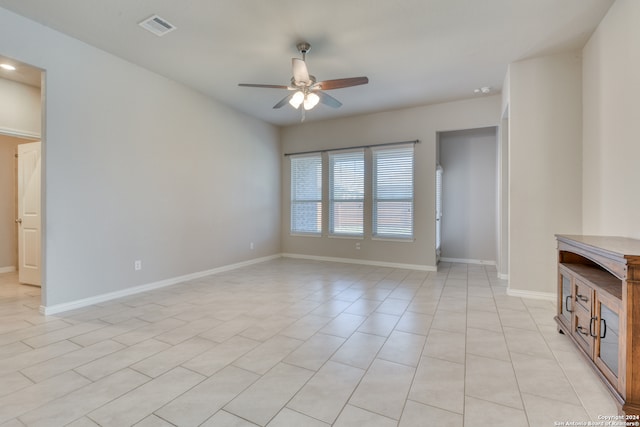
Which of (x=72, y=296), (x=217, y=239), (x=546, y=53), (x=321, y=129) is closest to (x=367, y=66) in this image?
(x=546, y=53)

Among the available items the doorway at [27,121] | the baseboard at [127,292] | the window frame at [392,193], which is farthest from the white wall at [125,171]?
the window frame at [392,193]

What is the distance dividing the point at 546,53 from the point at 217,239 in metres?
5.28

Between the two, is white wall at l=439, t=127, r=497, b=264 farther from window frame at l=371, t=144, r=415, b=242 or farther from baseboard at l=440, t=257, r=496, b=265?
window frame at l=371, t=144, r=415, b=242

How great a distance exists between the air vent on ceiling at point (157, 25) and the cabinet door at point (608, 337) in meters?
4.14

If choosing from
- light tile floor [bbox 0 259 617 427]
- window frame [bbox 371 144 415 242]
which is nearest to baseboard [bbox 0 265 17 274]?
light tile floor [bbox 0 259 617 427]

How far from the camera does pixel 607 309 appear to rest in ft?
5.90

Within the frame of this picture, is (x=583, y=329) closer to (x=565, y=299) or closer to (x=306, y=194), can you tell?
(x=565, y=299)

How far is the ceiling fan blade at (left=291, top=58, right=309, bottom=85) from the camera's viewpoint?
3.01 meters

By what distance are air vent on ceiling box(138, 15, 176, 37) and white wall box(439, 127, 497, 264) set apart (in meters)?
4.94

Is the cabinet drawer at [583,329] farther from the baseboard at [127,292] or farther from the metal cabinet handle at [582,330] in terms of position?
the baseboard at [127,292]

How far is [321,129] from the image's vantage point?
21.2ft

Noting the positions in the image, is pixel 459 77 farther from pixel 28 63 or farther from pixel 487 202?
pixel 28 63

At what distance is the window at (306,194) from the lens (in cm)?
657

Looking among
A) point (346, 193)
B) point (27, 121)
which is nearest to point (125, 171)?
point (27, 121)
